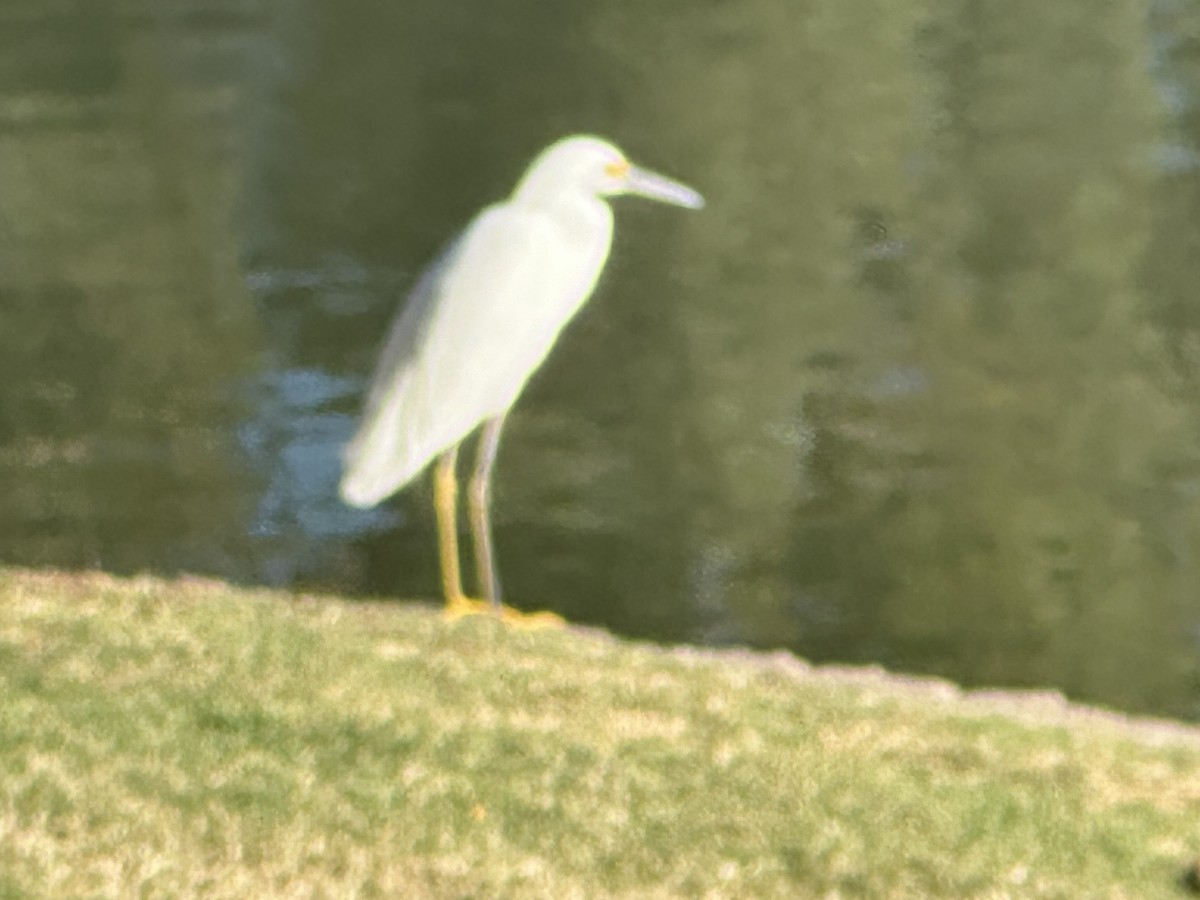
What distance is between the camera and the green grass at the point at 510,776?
5383 millimetres

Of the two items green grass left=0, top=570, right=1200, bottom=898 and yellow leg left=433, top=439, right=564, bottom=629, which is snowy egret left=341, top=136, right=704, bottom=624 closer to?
yellow leg left=433, top=439, right=564, bottom=629

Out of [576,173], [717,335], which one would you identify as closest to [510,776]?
[576,173]

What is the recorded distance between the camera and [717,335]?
17.2 meters

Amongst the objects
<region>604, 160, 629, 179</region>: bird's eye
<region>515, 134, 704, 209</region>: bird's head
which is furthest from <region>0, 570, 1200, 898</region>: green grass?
<region>604, 160, 629, 179</region>: bird's eye

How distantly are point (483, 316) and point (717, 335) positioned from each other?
947 centimetres

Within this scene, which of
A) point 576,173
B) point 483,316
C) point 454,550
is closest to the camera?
point 483,316

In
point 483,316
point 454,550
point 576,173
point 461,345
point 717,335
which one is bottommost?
point 717,335

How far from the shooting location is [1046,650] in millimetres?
11000

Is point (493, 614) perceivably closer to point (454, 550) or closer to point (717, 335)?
point (454, 550)

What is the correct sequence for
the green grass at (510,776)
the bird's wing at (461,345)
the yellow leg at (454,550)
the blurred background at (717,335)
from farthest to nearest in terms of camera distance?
the blurred background at (717,335)
the yellow leg at (454,550)
the bird's wing at (461,345)
the green grass at (510,776)

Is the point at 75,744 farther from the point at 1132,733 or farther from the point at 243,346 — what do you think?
the point at 243,346

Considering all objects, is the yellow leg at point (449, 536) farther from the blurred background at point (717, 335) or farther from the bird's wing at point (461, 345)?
the blurred background at point (717, 335)

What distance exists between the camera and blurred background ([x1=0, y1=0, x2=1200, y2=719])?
40.0ft

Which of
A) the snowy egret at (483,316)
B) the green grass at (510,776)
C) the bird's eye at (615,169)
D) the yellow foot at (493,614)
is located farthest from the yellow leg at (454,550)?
the bird's eye at (615,169)
